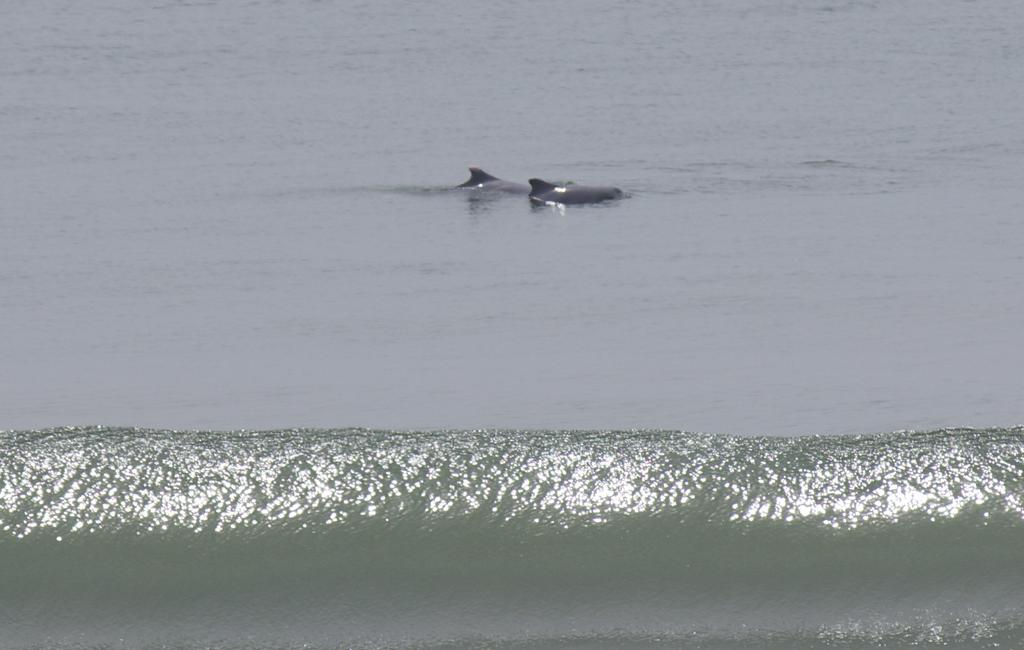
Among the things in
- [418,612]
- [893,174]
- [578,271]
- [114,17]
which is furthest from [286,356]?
[114,17]

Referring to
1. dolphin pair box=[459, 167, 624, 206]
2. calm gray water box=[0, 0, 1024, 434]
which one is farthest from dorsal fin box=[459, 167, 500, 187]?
calm gray water box=[0, 0, 1024, 434]

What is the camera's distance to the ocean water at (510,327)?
297cm

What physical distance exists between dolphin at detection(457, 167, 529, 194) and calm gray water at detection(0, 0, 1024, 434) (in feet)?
1.21

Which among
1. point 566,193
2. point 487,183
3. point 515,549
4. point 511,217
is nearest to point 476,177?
point 487,183

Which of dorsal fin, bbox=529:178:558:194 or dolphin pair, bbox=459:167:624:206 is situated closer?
dolphin pair, bbox=459:167:624:206

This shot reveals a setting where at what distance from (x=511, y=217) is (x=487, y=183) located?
4.19 feet

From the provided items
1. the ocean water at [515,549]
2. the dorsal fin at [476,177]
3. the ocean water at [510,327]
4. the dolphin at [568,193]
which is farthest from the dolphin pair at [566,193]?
the ocean water at [515,549]

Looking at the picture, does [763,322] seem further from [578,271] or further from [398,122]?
[398,122]

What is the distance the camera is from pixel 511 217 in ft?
53.5

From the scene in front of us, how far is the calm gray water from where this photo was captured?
820 cm

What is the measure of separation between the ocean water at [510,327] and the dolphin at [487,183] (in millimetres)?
386

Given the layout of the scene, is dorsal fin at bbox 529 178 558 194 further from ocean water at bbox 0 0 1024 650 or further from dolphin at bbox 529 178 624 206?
ocean water at bbox 0 0 1024 650

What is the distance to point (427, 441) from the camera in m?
3.28

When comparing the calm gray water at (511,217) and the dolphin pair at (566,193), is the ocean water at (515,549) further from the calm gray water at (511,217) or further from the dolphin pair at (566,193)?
the dolphin pair at (566,193)
